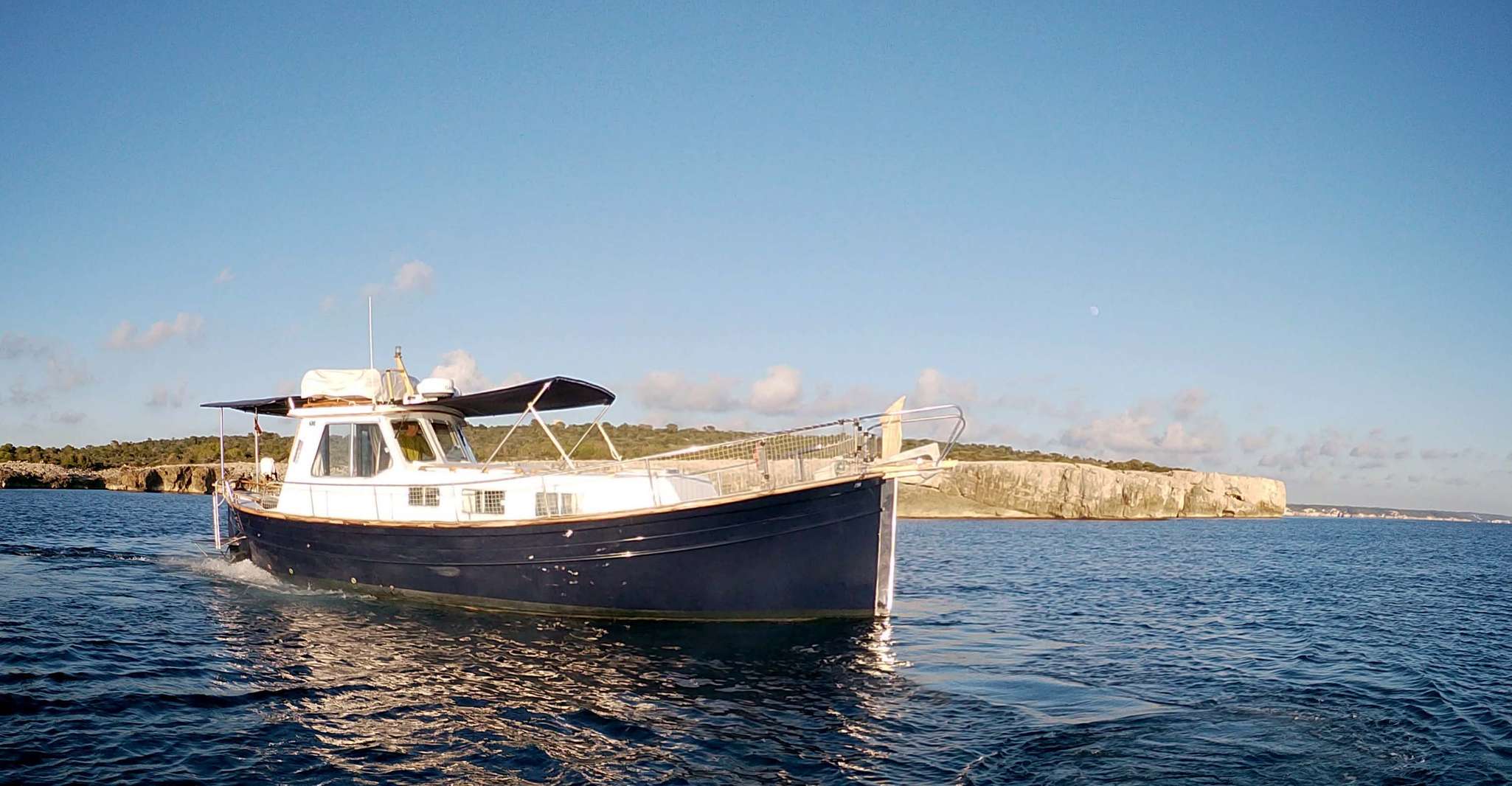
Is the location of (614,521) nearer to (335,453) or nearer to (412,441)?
(412,441)

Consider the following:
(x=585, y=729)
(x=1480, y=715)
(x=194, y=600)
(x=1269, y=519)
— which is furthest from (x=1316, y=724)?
(x=1269, y=519)

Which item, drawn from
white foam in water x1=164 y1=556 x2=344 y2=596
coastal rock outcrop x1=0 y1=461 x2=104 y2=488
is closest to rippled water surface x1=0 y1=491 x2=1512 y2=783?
white foam in water x1=164 y1=556 x2=344 y2=596

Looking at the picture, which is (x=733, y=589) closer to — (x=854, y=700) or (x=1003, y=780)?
(x=854, y=700)

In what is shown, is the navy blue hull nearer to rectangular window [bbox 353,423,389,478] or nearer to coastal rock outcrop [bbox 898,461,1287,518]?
rectangular window [bbox 353,423,389,478]

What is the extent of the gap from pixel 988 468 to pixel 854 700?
62.0 meters


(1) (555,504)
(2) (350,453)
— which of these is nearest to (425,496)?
(2) (350,453)

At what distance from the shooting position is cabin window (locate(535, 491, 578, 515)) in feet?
55.7

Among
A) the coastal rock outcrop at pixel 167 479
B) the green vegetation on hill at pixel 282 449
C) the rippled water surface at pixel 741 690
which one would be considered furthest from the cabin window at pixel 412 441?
the coastal rock outcrop at pixel 167 479

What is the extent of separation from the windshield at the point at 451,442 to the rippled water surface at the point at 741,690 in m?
3.34

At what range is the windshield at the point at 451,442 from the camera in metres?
20.3

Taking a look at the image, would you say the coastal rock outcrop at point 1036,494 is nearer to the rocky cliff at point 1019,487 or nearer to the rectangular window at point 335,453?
the rocky cliff at point 1019,487

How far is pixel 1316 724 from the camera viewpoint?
11219 mm

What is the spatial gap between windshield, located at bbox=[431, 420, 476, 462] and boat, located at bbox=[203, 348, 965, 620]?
642 mm

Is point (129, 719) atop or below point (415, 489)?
below
